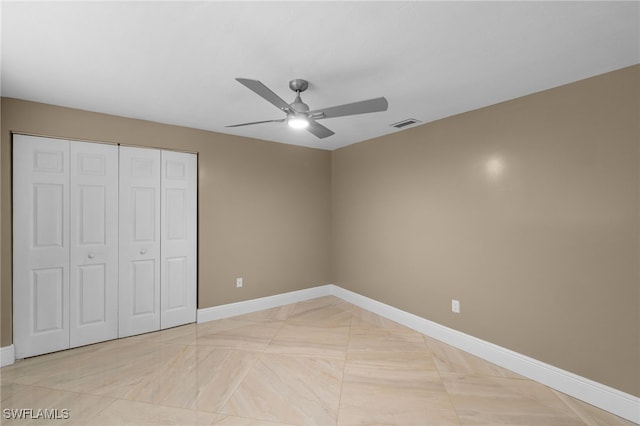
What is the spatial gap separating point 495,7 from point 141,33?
1962mm

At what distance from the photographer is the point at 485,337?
2.76 metres

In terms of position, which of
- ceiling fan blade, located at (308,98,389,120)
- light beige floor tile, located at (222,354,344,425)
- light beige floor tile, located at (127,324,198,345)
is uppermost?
ceiling fan blade, located at (308,98,389,120)

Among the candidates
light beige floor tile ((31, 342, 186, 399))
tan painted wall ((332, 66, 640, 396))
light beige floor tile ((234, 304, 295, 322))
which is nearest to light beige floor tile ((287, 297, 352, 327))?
light beige floor tile ((234, 304, 295, 322))

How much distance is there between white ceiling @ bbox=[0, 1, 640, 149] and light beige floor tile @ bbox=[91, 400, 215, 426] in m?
2.46

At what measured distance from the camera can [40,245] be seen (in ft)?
8.95

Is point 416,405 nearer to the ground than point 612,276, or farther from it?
nearer to the ground

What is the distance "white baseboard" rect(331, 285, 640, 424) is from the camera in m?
1.97

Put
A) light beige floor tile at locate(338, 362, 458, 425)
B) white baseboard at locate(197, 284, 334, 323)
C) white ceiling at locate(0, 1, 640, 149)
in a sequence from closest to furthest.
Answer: white ceiling at locate(0, 1, 640, 149) < light beige floor tile at locate(338, 362, 458, 425) < white baseboard at locate(197, 284, 334, 323)

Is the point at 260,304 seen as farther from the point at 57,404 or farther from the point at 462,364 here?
the point at 462,364

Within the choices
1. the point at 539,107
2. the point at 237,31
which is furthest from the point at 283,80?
the point at 539,107

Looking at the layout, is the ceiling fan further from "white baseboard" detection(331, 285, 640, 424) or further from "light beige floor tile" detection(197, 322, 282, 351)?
"white baseboard" detection(331, 285, 640, 424)

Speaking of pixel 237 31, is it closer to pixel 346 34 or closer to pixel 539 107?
pixel 346 34

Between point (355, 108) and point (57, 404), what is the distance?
3.03 m

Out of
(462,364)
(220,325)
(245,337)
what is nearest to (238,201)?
(220,325)
